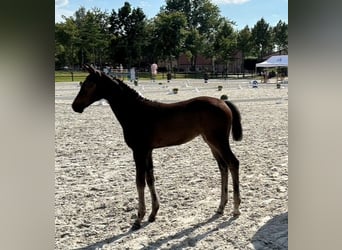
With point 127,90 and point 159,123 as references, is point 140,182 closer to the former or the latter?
point 159,123

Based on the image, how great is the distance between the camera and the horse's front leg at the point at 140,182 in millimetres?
1587

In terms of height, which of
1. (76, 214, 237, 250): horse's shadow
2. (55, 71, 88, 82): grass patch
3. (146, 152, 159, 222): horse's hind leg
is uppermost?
(55, 71, 88, 82): grass patch

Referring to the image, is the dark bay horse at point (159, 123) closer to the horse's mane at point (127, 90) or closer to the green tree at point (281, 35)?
the horse's mane at point (127, 90)

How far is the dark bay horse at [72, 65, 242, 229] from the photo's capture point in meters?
1.60

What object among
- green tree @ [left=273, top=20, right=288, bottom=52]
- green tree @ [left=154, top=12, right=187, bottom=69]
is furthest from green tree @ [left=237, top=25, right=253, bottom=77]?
green tree @ [left=154, top=12, right=187, bottom=69]

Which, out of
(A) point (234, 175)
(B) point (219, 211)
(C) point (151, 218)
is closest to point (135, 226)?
(C) point (151, 218)

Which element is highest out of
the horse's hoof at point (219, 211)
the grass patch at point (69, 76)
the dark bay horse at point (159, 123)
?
the grass patch at point (69, 76)

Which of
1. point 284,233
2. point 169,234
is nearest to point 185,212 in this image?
point 169,234

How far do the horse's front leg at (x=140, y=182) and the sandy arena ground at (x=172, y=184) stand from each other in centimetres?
3

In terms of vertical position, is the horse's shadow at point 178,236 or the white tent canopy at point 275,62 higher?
the white tent canopy at point 275,62

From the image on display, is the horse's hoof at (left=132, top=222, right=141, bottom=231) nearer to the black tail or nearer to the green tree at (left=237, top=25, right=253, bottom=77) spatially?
the black tail

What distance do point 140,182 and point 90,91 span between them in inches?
16.3

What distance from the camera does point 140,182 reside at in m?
1.61

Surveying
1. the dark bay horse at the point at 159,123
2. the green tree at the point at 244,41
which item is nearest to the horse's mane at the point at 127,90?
the dark bay horse at the point at 159,123
